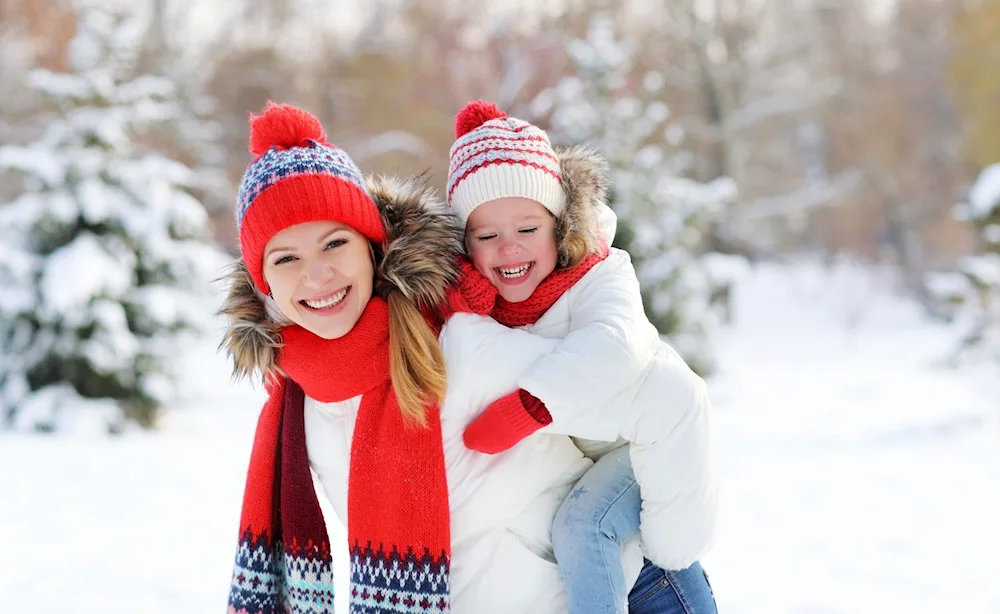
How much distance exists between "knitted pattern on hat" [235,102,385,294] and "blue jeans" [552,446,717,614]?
844mm

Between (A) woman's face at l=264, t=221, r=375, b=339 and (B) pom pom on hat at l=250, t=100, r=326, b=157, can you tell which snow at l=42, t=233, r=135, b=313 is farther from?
(A) woman's face at l=264, t=221, r=375, b=339

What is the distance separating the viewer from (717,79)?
2075cm

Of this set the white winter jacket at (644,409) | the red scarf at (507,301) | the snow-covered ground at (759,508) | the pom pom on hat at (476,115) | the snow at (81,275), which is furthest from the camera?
the snow at (81,275)

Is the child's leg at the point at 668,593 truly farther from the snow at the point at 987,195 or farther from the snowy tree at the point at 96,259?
the snow at the point at 987,195

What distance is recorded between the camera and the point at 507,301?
2.25m

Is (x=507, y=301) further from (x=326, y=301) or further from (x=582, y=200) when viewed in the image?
(x=326, y=301)

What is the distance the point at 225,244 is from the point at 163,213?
13.4 m

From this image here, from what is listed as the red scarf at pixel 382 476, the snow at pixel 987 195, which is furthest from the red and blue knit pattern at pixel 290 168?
the snow at pixel 987 195

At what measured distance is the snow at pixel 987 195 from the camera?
812 cm

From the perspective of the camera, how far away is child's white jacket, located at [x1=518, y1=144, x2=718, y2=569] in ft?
6.19

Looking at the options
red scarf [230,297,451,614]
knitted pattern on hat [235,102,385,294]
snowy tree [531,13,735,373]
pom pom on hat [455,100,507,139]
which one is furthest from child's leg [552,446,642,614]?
snowy tree [531,13,735,373]

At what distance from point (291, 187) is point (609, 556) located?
3.87ft

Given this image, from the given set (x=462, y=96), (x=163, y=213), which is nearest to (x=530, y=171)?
(x=163, y=213)

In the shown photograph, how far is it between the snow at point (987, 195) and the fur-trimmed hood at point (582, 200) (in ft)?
23.8
